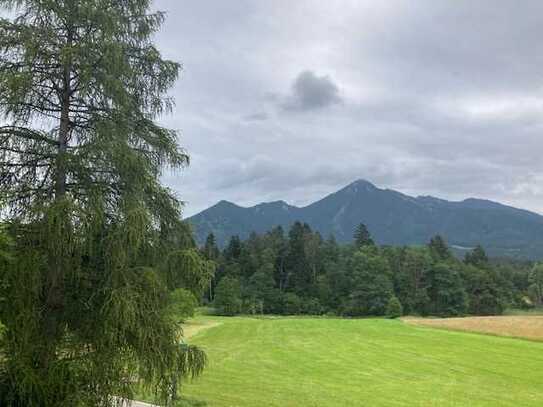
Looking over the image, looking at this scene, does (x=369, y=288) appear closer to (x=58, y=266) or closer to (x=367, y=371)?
(x=367, y=371)

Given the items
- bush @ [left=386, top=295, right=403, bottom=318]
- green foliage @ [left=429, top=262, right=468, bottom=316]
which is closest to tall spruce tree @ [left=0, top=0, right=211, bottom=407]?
bush @ [left=386, top=295, right=403, bottom=318]

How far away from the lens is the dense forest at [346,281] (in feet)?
295

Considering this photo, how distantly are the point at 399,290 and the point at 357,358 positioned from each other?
6979 cm

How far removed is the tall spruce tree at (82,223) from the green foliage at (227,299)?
7475 centimetres

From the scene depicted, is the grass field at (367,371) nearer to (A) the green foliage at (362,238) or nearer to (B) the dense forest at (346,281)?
(B) the dense forest at (346,281)

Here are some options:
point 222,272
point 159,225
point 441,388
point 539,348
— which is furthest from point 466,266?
point 159,225

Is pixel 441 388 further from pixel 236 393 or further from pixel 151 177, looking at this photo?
pixel 151 177

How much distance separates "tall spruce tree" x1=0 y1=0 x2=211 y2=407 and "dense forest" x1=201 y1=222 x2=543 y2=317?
247 feet

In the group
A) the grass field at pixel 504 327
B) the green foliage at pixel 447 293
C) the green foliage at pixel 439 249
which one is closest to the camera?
the grass field at pixel 504 327

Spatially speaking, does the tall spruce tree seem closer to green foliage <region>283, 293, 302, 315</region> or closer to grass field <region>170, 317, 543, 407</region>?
grass field <region>170, 317, 543, 407</region>

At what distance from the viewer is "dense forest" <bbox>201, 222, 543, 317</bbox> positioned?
295ft

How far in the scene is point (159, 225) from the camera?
Answer: 9773 mm

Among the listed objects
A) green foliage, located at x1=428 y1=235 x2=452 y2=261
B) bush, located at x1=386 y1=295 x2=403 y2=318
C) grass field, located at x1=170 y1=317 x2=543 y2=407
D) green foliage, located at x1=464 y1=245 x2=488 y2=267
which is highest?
green foliage, located at x1=428 y1=235 x2=452 y2=261

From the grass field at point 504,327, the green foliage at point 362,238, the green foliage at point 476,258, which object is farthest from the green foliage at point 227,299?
the green foliage at point 476,258
